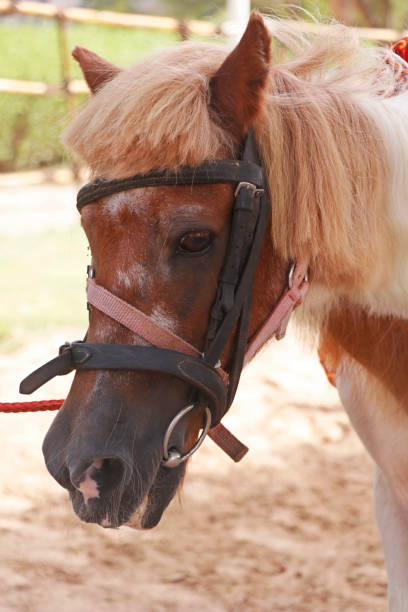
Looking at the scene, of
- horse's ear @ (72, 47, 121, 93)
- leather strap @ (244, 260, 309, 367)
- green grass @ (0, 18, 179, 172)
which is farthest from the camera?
green grass @ (0, 18, 179, 172)

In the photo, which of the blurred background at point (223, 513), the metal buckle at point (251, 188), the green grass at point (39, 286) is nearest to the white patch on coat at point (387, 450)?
the blurred background at point (223, 513)

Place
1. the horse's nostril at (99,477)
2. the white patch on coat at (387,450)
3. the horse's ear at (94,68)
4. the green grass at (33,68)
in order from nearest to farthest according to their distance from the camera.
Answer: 1. the horse's nostril at (99,477)
2. the horse's ear at (94,68)
3. the white patch on coat at (387,450)
4. the green grass at (33,68)

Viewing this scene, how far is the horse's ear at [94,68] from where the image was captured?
6.46 ft

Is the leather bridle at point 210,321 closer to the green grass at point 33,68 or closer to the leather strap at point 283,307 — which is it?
the leather strap at point 283,307

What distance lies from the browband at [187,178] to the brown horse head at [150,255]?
0.05ft

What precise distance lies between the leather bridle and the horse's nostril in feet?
0.38

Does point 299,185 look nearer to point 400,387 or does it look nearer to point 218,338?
point 218,338

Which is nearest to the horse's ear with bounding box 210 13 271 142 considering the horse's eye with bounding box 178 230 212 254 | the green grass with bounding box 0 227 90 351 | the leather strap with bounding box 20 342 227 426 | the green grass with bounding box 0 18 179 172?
the horse's eye with bounding box 178 230 212 254

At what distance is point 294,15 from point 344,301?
0.92m

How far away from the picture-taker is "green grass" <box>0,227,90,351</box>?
6016 millimetres

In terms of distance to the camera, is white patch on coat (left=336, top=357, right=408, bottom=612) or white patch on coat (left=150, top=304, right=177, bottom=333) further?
white patch on coat (left=336, top=357, right=408, bottom=612)

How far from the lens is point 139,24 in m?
10.3

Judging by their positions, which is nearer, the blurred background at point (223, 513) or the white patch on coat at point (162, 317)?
the white patch on coat at point (162, 317)

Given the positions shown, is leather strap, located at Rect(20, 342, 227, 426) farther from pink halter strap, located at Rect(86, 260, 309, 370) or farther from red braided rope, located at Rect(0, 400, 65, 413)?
red braided rope, located at Rect(0, 400, 65, 413)
